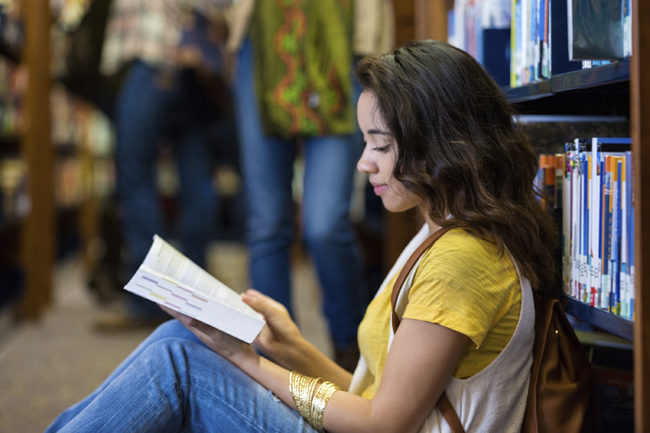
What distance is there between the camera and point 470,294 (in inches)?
28.5

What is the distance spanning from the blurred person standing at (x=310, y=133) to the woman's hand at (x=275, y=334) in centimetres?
57

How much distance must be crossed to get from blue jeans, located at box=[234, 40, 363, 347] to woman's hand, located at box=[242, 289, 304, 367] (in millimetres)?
567

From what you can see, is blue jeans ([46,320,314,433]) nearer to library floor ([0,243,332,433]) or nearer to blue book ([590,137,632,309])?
blue book ([590,137,632,309])

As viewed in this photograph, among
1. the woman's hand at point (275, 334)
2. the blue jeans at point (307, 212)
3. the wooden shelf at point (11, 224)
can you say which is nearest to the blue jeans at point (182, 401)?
the woman's hand at point (275, 334)

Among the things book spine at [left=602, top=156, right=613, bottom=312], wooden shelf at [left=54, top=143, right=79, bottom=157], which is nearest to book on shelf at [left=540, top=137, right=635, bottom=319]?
book spine at [left=602, top=156, right=613, bottom=312]

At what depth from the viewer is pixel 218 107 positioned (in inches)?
98.6

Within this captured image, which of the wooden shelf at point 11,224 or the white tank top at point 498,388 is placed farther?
the wooden shelf at point 11,224

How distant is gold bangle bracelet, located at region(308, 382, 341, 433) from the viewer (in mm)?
812

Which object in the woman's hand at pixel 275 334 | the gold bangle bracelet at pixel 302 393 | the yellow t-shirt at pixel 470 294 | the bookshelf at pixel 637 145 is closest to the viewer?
the bookshelf at pixel 637 145

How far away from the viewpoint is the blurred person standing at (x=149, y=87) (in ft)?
7.45

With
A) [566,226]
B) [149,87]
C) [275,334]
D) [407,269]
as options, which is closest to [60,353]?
[149,87]

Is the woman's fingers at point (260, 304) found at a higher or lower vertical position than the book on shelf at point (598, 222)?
lower

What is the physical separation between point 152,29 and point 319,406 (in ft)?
5.97

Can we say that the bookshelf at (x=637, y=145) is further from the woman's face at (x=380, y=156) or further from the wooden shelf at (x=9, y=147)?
the wooden shelf at (x=9, y=147)
